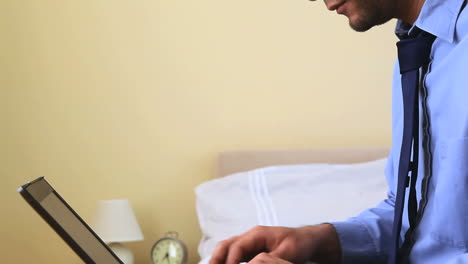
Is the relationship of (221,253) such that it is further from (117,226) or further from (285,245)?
(117,226)

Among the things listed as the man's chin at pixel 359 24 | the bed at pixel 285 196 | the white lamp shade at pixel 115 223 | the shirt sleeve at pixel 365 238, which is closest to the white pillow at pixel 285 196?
the bed at pixel 285 196

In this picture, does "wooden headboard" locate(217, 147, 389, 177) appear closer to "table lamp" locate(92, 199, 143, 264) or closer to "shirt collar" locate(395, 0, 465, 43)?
"table lamp" locate(92, 199, 143, 264)

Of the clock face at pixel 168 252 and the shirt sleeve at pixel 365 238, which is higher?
the shirt sleeve at pixel 365 238

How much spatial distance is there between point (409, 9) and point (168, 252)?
159 cm

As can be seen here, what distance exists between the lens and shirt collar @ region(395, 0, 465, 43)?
3.02ft

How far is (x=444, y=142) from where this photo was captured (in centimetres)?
90

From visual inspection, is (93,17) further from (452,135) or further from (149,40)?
(452,135)

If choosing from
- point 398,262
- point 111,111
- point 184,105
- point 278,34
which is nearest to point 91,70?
point 111,111

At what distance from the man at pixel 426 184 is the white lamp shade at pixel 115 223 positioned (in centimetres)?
140

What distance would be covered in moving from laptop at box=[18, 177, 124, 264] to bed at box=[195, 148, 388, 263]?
4.36ft

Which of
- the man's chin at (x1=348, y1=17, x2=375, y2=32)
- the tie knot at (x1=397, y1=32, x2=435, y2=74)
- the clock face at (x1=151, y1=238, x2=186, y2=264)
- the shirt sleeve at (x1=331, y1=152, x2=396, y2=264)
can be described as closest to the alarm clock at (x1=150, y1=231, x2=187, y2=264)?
the clock face at (x1=151, y1=238, x2=186, y2=264)

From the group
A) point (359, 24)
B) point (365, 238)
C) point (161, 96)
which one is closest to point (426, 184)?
point (365, 238)

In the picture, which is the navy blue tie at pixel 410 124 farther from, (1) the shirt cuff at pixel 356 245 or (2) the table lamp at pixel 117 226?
(2) the table lamp at pixel 117 226

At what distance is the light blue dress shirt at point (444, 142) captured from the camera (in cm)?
86
